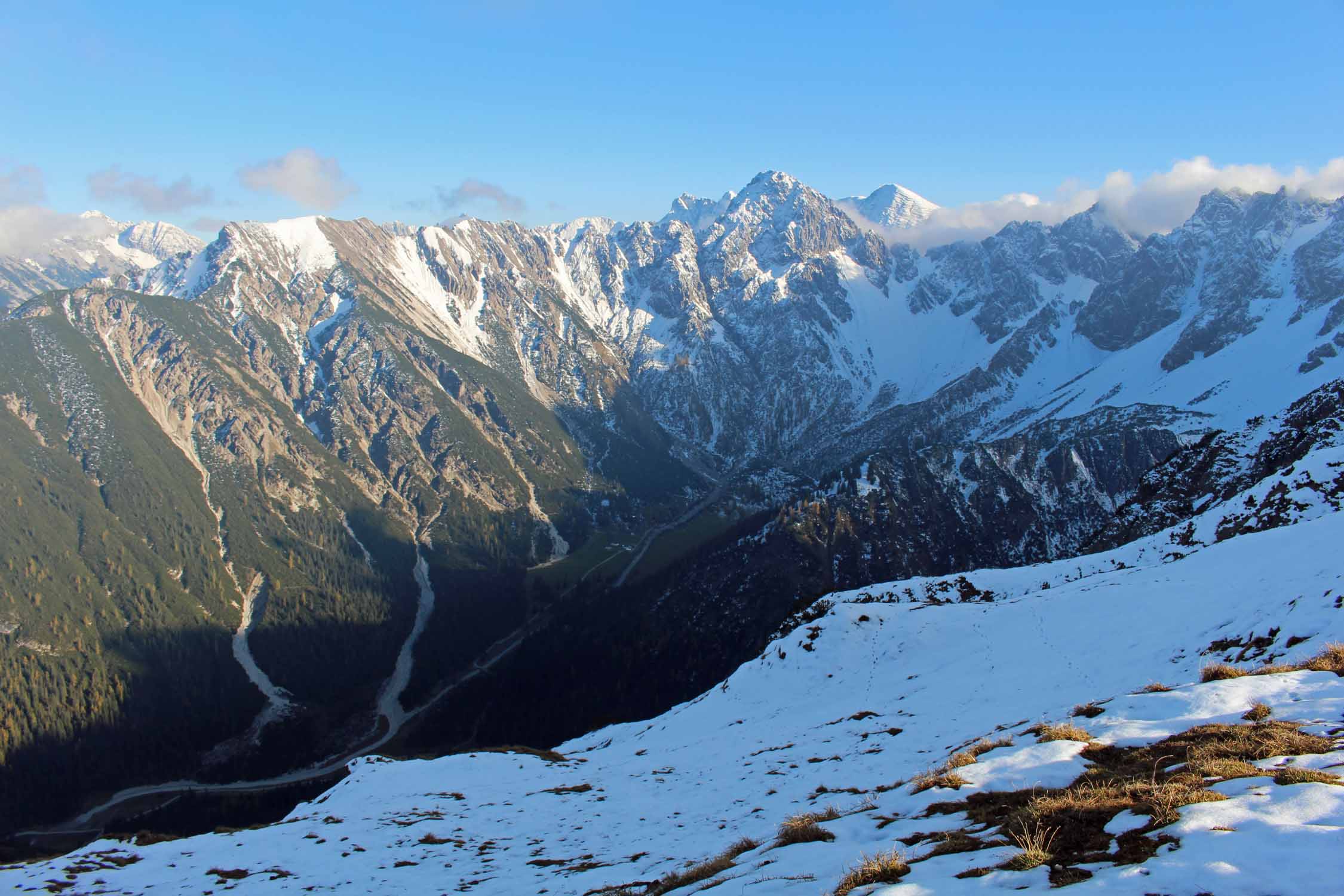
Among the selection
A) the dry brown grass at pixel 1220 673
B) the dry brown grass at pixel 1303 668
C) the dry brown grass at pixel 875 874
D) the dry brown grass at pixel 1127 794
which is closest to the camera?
the dry brown grass at pixel 1127 794

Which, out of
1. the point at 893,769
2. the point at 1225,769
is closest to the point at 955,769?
the point at 1225,769

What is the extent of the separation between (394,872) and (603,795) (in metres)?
11.3

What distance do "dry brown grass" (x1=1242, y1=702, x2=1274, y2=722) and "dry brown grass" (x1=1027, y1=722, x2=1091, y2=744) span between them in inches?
131

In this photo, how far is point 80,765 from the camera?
531 ft

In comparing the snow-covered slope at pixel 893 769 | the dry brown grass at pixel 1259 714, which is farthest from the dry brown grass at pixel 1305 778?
the dry brown grass at pixel 1259 714

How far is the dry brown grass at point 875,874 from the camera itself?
10.8 m

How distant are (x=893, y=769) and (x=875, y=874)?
15.7m

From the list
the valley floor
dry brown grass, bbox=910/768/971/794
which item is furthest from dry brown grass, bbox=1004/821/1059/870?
dry brown grass, bbox=910/768/971/794

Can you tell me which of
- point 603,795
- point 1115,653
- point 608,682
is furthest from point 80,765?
point 1115,653

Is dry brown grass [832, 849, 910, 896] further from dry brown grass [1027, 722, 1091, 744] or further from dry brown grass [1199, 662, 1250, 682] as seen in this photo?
dry brown grass [1199, 662, 1250, 682]

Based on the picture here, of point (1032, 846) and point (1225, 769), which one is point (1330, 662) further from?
point (1032, 846)

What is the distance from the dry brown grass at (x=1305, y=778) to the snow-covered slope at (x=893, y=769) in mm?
234

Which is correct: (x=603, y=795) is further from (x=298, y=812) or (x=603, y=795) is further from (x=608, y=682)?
(x=608, y=682)

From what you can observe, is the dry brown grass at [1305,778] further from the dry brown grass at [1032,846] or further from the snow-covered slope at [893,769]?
the dry brown grass at [1032,846]
